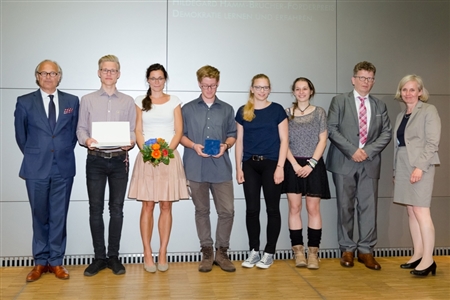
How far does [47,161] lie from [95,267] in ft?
3.36

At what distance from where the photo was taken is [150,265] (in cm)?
427

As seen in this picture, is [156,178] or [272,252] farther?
[272,252]

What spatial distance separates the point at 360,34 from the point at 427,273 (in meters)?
2.50

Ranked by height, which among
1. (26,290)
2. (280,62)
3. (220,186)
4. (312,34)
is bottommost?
(26,290)

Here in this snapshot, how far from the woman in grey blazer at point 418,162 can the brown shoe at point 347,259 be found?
0.56m

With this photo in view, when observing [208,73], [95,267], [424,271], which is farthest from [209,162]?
[424,271]

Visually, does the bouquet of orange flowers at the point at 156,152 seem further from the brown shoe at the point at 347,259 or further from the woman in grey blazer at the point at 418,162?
the woman in grey blazer at the point at 418,162

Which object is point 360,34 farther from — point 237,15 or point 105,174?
point 105,174

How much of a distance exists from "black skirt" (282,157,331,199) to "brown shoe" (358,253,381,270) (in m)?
0.72

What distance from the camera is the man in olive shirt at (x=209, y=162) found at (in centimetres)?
430

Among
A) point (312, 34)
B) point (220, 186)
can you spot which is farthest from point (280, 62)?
point (220, 186)

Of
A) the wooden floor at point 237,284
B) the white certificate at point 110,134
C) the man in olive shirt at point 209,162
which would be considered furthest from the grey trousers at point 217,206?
the white certificate at point 110,134

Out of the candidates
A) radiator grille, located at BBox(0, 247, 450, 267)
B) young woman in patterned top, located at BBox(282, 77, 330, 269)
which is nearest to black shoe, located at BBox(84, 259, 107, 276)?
radiator grille, located at BBox(0, 247, 450, 267)

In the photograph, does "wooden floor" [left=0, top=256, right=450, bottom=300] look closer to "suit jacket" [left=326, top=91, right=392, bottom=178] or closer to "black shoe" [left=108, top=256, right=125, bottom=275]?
"black shoe" [left=108, top=256, right=125, bottom=275]
